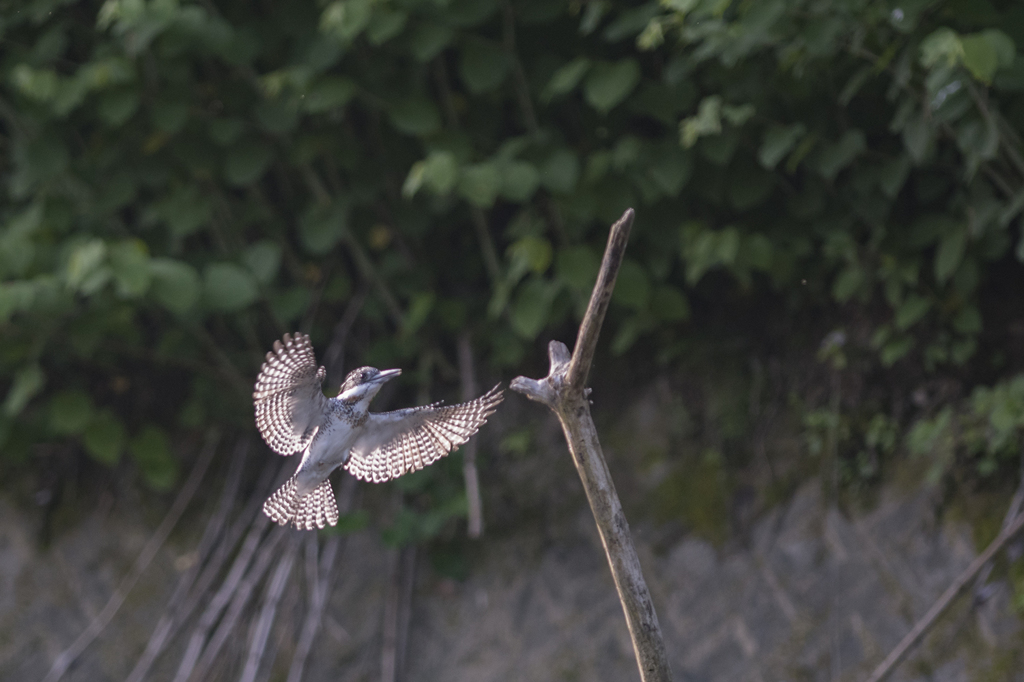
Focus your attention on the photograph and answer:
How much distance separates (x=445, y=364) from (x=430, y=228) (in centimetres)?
58

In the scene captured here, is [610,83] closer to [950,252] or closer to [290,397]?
[950,252]

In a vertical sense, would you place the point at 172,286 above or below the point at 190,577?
above

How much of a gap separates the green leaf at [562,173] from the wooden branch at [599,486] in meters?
1.50

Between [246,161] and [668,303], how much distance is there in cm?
171

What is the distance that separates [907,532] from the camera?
284 cm

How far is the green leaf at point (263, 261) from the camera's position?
3373 millimetres

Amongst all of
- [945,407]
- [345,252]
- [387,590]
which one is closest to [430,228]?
[345,252]

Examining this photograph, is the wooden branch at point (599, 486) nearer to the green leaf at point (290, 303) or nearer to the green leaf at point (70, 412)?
the green leaf at point (290, 303)

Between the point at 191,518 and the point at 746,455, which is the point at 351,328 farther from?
the point at 746,455

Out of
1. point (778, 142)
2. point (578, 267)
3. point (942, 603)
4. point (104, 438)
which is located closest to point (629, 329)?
point (578, 267)

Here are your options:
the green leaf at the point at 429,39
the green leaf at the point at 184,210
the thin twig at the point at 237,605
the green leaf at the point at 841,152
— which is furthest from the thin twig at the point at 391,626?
the green leaf at the point at 841,152

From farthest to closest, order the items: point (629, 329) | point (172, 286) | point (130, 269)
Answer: point (629, 329), point (172, 286), point (130, 269)

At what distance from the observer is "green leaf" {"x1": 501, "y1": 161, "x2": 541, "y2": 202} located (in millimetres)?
2898

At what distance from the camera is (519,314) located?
10.4 ft
